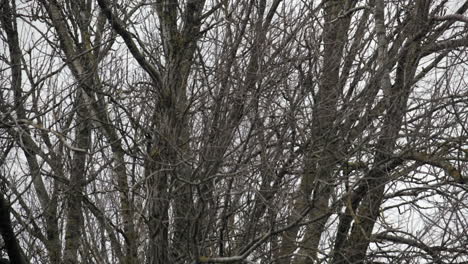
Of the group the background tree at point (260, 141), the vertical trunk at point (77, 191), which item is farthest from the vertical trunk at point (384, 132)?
the vertical trunk at point (77, 191)

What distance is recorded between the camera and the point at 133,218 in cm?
672

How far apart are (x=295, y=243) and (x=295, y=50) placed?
1.84 m

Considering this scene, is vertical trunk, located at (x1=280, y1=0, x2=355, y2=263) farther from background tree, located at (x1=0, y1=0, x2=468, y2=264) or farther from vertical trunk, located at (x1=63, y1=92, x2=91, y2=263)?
vertical trunk, located at (x1=63, y1=92, x2=91, y2=263)

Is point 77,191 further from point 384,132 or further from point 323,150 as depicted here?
point 384,132

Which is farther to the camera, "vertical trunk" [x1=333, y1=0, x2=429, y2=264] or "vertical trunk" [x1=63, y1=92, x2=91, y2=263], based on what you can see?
"vertical trunk" [x1=63, y1=92, x2=91, y2=263]

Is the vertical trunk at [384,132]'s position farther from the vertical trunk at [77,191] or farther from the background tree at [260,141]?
the vertical trunk at [77,191]

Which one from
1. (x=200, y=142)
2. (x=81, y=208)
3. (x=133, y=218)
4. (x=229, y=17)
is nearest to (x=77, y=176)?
(x=81, y=208)

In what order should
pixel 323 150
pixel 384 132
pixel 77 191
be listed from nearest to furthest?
1. pixel 323 150
2. pixel 384 132
3. pixel 77 191

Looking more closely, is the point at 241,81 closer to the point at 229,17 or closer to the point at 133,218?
the point at 229,17

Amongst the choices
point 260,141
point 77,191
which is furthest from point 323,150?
point 77,191

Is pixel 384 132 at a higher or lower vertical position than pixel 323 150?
higher

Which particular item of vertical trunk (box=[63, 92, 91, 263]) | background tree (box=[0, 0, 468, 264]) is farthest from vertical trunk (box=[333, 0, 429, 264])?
vertical trunk (box=[63, 92, 91, 263])

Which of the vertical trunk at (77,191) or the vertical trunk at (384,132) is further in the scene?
the vertical trunk at (77,191)

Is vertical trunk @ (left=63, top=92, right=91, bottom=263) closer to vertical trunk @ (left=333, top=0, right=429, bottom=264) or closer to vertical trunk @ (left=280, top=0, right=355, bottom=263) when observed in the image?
vertical trunk @ (left=280, top=0, right=355, bottom=263)
